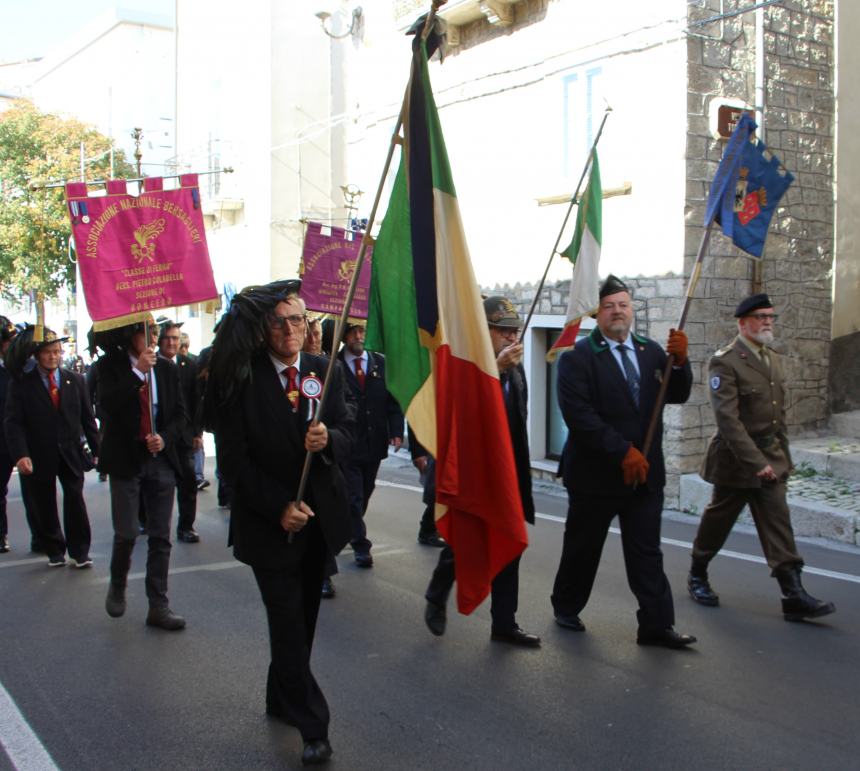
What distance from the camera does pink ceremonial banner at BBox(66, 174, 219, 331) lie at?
6383 mm

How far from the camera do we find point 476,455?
4285 mm

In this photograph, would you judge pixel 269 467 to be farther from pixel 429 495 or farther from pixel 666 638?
pixel 429 495

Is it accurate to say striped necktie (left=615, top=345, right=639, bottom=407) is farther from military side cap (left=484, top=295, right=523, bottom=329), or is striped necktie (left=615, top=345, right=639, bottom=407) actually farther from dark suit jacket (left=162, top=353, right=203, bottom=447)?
dark suit jacket (left=162, top=353, right=203, bottom=447)

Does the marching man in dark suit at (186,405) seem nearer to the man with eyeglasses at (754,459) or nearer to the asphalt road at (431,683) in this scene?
the asphalt road at (431,683)

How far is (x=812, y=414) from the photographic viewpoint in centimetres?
1164

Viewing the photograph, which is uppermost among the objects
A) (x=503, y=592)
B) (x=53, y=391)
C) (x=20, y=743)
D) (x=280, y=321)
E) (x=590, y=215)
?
(x=590, y=215)

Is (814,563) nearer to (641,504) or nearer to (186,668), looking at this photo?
(641,504)

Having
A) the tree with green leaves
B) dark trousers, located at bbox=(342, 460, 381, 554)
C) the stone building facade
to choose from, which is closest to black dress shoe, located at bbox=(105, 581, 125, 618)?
dark trousers, located at bbox=(342, 460, 381, 554)

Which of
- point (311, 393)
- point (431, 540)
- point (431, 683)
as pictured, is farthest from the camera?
point (431, 540)

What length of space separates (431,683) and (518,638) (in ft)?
2.38

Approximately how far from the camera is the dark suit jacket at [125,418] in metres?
6.28

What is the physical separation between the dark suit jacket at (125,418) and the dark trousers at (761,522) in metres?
3.42

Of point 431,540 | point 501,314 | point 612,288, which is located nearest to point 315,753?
point 501,314

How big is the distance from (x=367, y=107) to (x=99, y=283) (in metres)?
11.4
